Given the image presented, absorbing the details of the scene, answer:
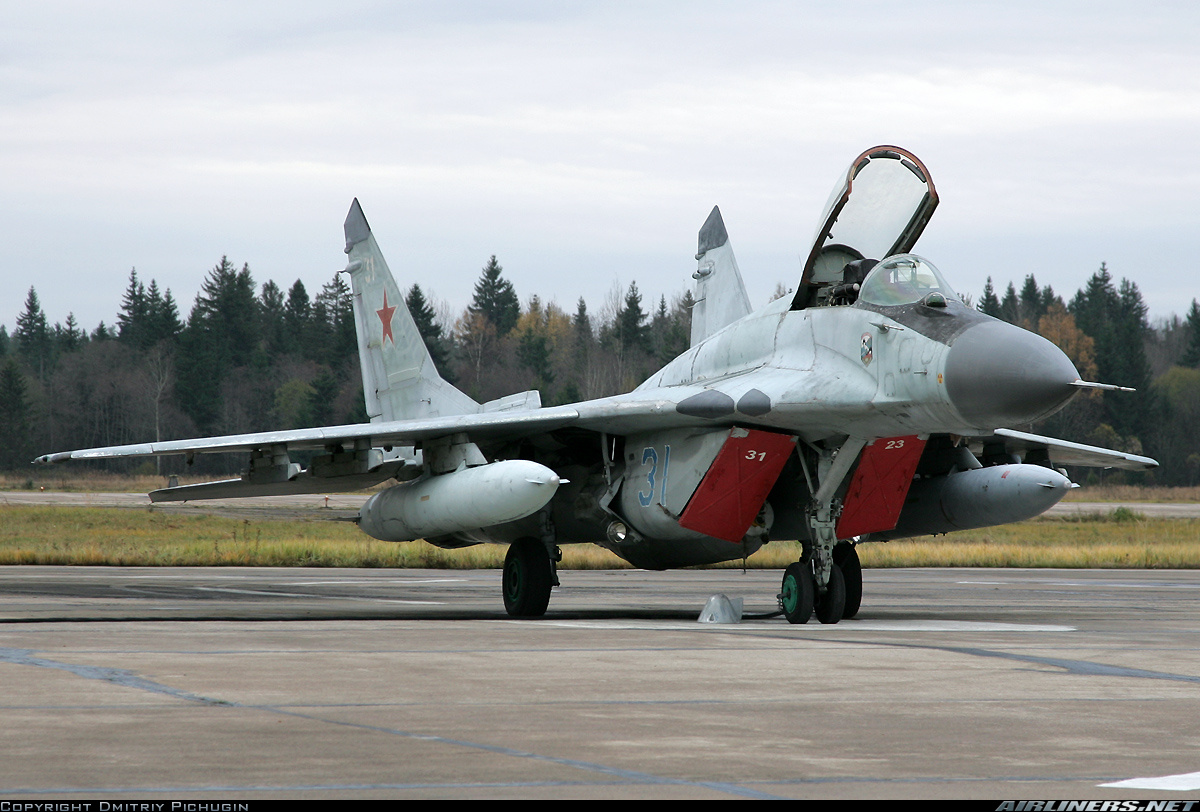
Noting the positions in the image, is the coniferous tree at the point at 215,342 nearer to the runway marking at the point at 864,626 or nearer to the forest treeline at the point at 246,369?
the forest treeline at the point at 246,369

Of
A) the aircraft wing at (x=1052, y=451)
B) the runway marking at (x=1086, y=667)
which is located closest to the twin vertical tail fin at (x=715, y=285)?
the aircraft wing at (x=1052, y=451)

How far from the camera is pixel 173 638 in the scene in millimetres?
9602

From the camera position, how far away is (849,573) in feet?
42.6

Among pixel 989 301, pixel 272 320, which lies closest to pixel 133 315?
pixel 272 320

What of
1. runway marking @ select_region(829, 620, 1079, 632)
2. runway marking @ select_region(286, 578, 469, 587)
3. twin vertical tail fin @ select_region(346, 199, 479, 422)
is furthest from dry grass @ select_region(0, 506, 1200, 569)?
runway marking @ select_region(829, 620, 1079, 632)

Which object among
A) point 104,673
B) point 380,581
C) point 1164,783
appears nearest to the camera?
point 1164,783

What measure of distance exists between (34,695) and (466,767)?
2.85m

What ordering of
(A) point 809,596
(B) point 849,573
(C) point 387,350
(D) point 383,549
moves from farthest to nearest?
(D) point 383,549 → (C) point 387,350 → (B) point 849,573 → (A) point 809,596

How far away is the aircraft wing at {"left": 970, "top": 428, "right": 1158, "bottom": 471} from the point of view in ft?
48.0

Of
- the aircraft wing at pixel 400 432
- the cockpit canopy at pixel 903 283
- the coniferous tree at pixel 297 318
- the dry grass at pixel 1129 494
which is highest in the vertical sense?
the coniferous tree at pixel 297 318

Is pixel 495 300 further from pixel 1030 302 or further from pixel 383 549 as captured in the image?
pixel 383 549

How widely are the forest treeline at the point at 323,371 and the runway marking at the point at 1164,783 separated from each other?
71519mm

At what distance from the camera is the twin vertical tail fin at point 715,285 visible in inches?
623

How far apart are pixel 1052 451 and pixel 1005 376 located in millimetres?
5898
